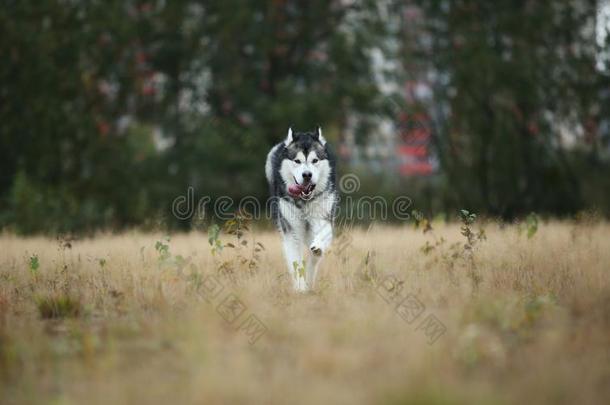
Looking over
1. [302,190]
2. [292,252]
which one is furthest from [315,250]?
[302,190]

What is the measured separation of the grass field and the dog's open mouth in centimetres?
84

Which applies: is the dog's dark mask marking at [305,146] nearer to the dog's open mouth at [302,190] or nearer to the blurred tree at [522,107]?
the dog's open mouth at [302,190]

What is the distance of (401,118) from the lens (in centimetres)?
1886

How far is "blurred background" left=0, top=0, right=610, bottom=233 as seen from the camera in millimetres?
15305

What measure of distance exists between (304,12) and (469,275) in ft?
44.7

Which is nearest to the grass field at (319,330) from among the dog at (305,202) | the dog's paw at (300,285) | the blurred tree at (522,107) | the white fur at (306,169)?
Result: the dog's paw at (300,285)

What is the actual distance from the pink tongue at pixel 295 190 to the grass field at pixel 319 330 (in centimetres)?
90

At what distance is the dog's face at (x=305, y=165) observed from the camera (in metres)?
7.39

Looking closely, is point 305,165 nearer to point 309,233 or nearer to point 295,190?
point 295,190

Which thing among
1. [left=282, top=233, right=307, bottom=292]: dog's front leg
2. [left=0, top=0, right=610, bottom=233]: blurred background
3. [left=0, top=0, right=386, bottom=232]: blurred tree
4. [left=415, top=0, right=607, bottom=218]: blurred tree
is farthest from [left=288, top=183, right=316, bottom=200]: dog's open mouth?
[left=0, top=0, right=386, bottom=232]: blurred tree

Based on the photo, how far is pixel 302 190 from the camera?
7.55 m

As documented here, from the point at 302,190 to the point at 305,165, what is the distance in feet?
1.03

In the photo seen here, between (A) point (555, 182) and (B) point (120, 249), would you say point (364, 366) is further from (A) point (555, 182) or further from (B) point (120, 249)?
(A) point (555, 182)

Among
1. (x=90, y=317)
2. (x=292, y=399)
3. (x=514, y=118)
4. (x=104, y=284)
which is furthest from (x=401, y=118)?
(x=292, y=399)
